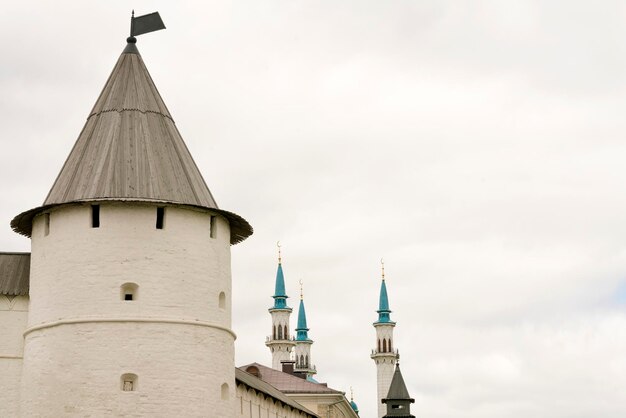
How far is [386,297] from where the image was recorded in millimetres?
136500

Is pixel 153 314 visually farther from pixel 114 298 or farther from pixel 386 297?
pixel 386 297

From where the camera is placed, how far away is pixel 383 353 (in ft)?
436

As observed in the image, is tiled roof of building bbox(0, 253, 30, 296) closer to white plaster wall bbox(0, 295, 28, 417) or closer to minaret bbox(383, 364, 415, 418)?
white plaster wall bbox(0, 295, 28, 417)

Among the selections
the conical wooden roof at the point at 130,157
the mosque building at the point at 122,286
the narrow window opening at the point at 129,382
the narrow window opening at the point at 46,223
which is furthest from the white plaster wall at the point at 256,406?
the narrow window opening at the point at 46,223

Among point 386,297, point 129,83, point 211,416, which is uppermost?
point 386,297

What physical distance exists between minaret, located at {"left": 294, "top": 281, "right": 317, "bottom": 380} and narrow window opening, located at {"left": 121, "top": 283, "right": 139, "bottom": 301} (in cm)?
9551

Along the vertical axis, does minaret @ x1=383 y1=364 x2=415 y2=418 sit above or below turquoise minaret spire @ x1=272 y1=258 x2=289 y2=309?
below

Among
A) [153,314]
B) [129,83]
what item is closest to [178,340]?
[153,314]

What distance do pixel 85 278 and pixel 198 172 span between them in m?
5.80

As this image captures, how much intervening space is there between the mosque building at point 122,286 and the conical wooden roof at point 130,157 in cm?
5

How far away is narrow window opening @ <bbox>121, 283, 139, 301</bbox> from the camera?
36938mm

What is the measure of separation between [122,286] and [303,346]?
98.3m

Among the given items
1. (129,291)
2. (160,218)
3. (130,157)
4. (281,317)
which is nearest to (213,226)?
(160,218)

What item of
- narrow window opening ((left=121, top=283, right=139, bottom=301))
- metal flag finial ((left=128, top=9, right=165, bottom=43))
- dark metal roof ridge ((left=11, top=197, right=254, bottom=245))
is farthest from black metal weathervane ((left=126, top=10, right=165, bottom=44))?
narrow window opening ((left=121, top=283, right=139, bottom=301))
